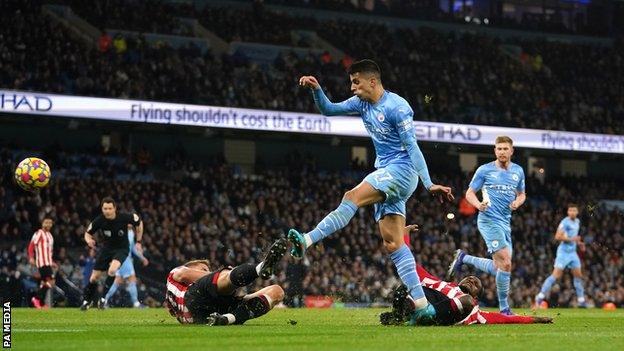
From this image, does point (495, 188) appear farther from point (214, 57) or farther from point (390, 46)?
point (390, 46)

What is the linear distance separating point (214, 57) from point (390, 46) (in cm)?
903

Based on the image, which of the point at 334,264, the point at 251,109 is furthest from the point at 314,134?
the point at 334,264

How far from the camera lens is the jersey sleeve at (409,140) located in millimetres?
10516

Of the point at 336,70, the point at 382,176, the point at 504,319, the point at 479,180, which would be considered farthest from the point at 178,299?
the point at 336,70

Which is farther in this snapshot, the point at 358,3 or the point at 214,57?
the point at 358,3

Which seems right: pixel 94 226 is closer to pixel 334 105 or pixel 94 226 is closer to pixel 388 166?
pixel 334 105

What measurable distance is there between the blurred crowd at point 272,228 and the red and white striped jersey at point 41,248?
2265 millimetres

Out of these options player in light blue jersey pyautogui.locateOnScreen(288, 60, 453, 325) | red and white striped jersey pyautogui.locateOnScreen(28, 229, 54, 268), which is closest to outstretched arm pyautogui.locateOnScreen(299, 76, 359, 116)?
player in light blue jersey pyautogui.locateOnScreen(288, 60, 453, 325)

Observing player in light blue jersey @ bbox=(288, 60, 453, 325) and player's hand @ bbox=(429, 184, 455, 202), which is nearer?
player's hand @ bbox=(429, 184, 455, 202)

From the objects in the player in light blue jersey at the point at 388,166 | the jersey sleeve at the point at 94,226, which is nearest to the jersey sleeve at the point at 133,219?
the jersey sleeve at the point at 94,226

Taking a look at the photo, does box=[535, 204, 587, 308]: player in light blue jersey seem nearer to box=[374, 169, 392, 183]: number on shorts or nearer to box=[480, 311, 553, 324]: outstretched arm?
box=[480, 311, 553, 324]: outstretched arm

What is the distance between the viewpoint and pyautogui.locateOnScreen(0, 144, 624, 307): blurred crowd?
89.6ft

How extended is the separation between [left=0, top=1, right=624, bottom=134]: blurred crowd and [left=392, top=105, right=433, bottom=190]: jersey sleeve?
20.8m

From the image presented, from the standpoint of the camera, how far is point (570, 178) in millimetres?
43219
